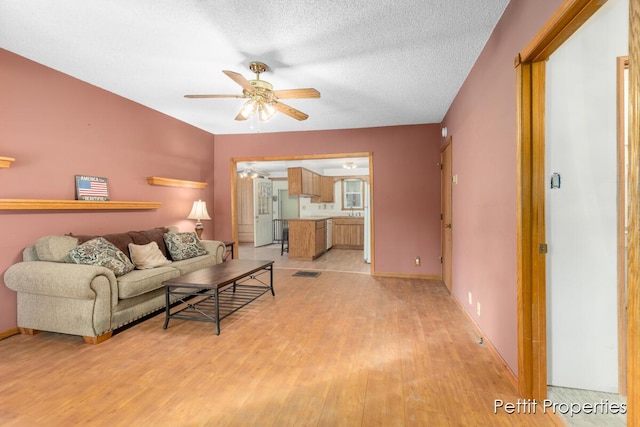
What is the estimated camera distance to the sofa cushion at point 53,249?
8.95ft

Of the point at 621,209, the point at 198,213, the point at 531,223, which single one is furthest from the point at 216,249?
the point at 621,209

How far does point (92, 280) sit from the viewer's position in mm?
2412

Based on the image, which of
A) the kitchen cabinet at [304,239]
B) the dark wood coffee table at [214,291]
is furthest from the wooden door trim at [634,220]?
the kitchen cabinet at [304,239]

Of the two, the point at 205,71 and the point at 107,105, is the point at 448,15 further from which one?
the point at 107,105

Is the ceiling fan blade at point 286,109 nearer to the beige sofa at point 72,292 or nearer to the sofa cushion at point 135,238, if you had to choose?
the beige sofa at point 72,292

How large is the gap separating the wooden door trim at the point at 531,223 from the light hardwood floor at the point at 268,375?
0.74ft

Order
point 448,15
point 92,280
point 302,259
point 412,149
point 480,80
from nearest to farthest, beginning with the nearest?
1. point 448,15
2. point 92,280
3. point 480,80
4. point 412,149
5. point 302,259

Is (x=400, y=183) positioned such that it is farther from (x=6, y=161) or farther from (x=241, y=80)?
(x=6, y=161)

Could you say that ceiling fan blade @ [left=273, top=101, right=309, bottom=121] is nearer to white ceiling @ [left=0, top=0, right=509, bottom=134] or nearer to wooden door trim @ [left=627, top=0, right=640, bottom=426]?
white ceiling @ [left=0, top=0, right=509, bottom=134]

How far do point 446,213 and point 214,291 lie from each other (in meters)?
3.23

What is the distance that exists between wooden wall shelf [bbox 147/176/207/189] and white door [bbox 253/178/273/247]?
347cm

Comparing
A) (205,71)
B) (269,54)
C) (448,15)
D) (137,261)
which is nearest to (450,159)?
(448,15)

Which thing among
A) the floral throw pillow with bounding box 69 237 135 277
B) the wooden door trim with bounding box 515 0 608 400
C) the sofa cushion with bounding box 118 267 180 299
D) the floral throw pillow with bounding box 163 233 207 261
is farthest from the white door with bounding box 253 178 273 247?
the wooden door trim with bounding box 515 0 608 400

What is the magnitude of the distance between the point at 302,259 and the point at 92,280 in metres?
4.53
